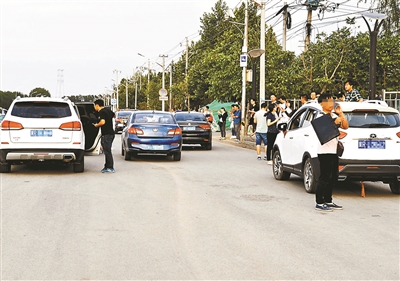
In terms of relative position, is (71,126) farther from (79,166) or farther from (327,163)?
(327,163)

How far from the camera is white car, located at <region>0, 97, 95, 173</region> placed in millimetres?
14461

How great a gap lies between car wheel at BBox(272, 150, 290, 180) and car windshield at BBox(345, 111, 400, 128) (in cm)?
282

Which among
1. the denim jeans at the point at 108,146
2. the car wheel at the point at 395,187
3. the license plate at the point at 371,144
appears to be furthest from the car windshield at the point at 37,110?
the car wheel at the point at 395,187

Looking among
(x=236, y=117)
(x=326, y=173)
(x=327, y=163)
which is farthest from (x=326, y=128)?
(x=236, y=117)

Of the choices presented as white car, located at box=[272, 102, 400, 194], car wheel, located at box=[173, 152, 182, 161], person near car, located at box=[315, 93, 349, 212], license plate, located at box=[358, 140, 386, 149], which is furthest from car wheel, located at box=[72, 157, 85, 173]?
person near car, located at box=[315, 93, 349, 212]

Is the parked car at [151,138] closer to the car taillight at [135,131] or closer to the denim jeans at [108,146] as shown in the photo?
the car taillight at [135,131]

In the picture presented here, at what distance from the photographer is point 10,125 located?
14.5 m

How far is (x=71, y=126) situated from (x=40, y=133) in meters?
0.71

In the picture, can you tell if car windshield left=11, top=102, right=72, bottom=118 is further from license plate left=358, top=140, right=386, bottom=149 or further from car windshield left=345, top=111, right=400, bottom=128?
license plate left=358, top=140, right=386, bottom=149

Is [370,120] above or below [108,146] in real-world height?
above

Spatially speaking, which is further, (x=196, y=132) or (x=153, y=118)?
(x=196, y=132)

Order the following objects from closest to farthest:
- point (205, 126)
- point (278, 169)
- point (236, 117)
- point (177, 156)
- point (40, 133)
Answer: point (278, 169)
point (40, 133)
point (177, 156)
point (205, 126)
point (236, 117)

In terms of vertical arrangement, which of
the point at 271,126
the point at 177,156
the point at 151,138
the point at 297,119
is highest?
the point at 297,119

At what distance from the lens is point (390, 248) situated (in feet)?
24.2
